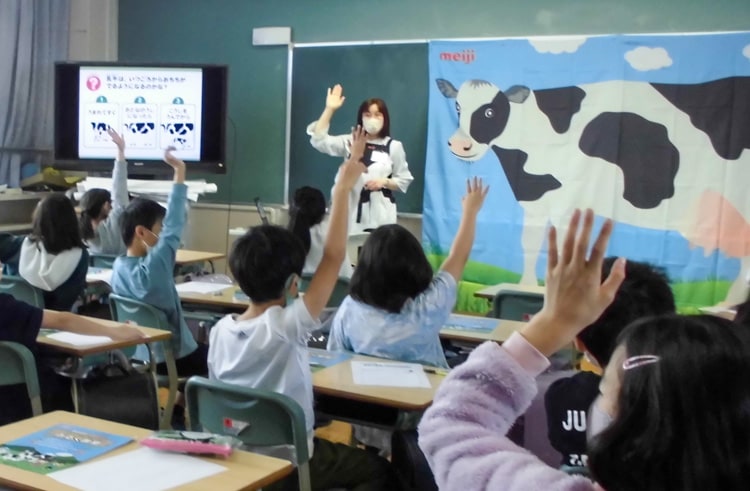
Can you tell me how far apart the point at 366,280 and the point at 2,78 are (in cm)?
489

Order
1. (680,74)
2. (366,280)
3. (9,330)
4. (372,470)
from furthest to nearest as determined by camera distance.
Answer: (680,74) < (366,280) < (9,330) < (372,470)

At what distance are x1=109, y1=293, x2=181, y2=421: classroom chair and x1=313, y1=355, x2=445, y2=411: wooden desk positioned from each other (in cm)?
116

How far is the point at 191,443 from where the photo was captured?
1685mm

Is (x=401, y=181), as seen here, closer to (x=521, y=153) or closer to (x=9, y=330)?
(x=521, y=153)

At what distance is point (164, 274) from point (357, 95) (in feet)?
10.1

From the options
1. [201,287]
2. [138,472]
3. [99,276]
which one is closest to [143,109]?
[99,276]

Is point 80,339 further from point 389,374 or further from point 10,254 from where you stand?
point 10,254

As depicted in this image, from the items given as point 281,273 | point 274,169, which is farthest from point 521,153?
point 281,273

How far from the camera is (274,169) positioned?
Answer: 263 inches

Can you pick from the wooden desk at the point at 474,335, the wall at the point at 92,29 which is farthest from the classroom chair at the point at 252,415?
the wall at the point at 92,29

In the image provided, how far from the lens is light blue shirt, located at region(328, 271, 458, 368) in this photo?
283 centimetres

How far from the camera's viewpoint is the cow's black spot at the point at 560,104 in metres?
5.50

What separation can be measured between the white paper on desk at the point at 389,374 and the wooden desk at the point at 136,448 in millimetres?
747

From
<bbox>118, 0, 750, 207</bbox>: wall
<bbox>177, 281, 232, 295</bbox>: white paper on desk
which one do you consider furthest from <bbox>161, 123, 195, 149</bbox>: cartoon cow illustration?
<bbox>177, 281, 232, 295</bbox>: white paper on desk
